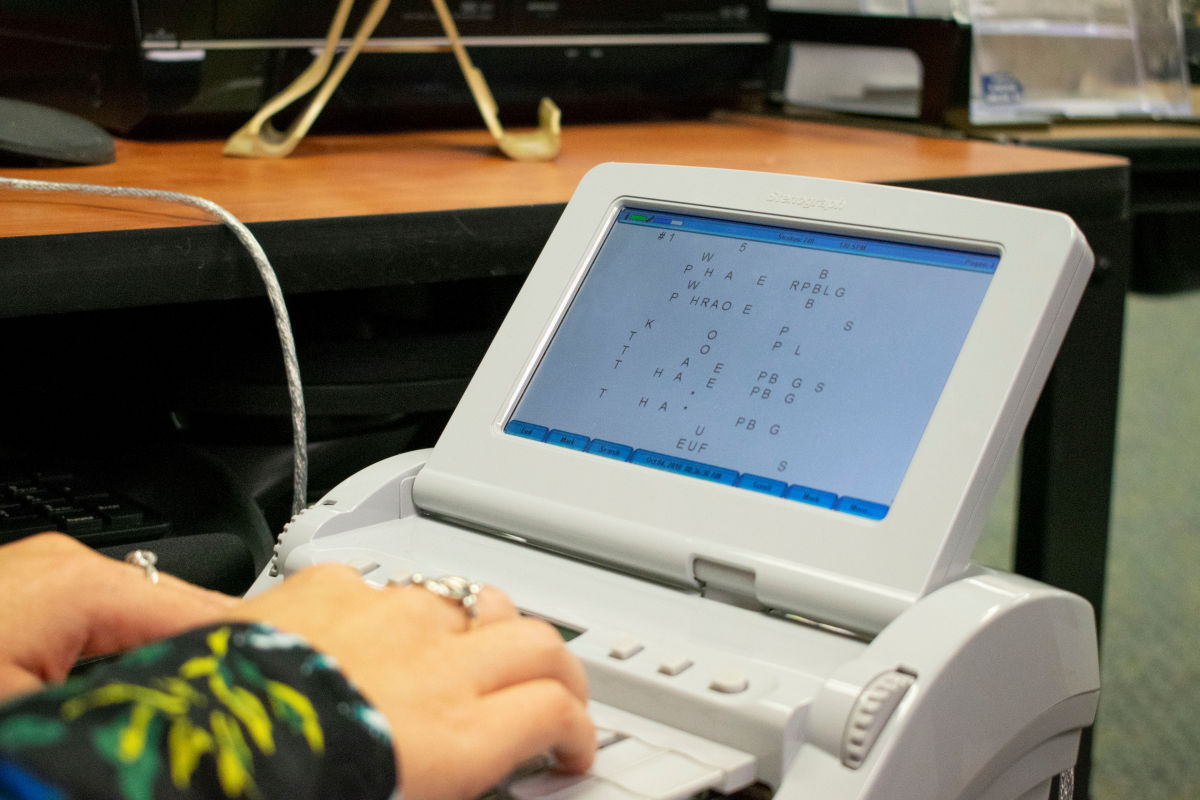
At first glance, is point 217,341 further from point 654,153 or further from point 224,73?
point 654,153

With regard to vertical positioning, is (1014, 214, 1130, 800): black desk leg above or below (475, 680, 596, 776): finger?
below

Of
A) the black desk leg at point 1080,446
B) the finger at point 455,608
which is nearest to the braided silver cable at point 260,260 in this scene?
the finger at point 455,608

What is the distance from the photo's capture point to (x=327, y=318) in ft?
2.85

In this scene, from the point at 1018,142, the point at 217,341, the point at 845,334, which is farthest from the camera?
the point at 1018,142

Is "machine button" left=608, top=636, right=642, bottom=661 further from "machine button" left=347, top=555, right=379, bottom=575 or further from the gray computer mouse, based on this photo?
the gray computer mouse

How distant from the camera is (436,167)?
775mm

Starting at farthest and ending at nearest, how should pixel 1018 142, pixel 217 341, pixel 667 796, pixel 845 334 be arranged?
pixel 1018 142 < pixel 217 341 < pixel 845 334 < pixel 667 796

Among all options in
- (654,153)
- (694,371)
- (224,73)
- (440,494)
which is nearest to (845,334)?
(694,371)

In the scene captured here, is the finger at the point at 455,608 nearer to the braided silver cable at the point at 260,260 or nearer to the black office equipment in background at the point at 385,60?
the braided silver cable at the point at 260,260

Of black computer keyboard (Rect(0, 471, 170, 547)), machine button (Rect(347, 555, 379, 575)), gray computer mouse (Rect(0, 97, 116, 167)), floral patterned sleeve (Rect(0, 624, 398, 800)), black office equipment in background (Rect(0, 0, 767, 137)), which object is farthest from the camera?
black office equipment in background (Rect(0, 0, 767, 137))

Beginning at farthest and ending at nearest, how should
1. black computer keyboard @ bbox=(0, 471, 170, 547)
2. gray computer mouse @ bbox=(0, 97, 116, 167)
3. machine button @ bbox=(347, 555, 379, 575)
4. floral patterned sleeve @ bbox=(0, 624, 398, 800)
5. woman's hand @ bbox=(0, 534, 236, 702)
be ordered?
gray computer mouse @ bbox=(0, 97, 116, 167), black computer keyboard @ bbox=(0, 471, 170, 547), machine button @ bbox=(347, 555, 379, 575), woman's hand @ bbox=(0, 534, 236, 702), floral patterned sleeve @ bbox=(0, 624, 398, 800)

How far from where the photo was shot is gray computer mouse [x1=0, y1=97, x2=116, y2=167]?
0.68 m

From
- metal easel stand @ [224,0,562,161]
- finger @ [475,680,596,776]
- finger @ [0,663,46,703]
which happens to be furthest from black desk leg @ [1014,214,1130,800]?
finger @ [0,663,46,703]

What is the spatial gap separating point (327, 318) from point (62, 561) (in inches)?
20.4
